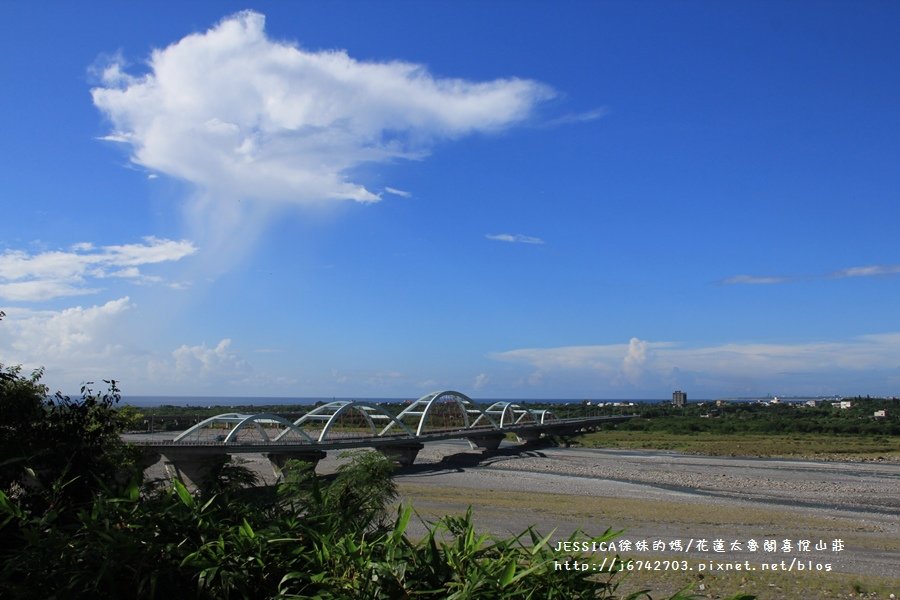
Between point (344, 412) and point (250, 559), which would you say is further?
point (344, 412)

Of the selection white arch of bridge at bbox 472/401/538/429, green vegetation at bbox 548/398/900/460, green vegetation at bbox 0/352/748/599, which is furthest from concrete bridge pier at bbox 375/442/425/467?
green vegetation at bbox 0/352/748/599

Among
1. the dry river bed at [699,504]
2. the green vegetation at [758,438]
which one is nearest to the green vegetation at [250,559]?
the dry river bed at [699,504]

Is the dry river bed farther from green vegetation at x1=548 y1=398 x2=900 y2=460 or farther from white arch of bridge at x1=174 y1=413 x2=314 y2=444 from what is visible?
green vegetation at x1=548 y1=398 x2=900 y2=460

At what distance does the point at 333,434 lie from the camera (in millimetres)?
58188

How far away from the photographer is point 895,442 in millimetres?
83062

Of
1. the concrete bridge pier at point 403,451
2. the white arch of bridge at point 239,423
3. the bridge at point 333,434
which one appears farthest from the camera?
the concrete bridge pier at point 403,451

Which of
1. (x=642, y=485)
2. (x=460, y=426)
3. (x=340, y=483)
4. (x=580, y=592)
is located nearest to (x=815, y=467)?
(x=642, y=485)

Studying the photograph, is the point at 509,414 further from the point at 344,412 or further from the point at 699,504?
the point at 699,504

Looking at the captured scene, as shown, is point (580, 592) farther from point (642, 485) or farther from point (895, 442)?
point (895, 442)

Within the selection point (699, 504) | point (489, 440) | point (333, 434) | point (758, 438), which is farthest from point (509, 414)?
point (699, 504)

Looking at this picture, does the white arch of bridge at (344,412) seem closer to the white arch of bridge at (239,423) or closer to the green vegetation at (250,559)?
the white arch of bridge at (239,423)

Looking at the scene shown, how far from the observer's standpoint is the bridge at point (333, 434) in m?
37.6

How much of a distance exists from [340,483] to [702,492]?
36.2 m

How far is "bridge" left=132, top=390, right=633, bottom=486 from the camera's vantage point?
123 feet
